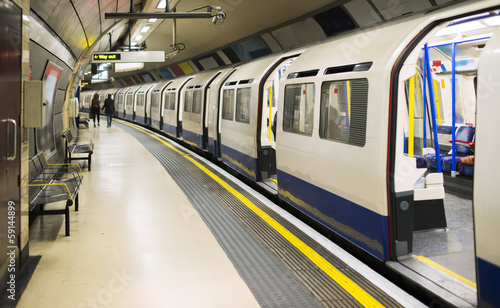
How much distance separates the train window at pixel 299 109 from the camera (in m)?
5.32

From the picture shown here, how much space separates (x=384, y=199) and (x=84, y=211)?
159 inches

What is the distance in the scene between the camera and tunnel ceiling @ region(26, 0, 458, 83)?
665 cm

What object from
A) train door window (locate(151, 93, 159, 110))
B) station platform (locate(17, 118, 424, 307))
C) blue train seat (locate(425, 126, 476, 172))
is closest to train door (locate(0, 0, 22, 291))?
station platform (locate(17, 118, 424, 307))

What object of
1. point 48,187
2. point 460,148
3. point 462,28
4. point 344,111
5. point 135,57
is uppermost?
point 135,57

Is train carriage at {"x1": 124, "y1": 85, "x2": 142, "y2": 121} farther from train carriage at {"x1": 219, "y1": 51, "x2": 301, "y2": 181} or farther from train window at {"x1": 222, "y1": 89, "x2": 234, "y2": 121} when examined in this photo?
train carriage at {"x1": 219, "y1": 51, "x2": 301, "y2": 181}

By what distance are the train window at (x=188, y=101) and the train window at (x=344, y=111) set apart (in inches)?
343

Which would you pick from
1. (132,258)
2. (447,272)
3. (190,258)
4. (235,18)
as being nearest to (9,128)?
(132,258)

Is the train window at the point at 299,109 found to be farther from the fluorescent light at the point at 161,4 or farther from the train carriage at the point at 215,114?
the fluorescent light at the point at 161,4

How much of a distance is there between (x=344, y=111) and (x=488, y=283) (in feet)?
7.17

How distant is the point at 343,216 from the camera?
4570 millimetres

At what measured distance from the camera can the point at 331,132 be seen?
4793 millimetres

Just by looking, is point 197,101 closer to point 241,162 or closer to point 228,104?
point 228,104

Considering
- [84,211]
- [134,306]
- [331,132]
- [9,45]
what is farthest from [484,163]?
[84,211]

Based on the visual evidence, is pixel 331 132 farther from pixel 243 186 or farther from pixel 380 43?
pixel 243 186
